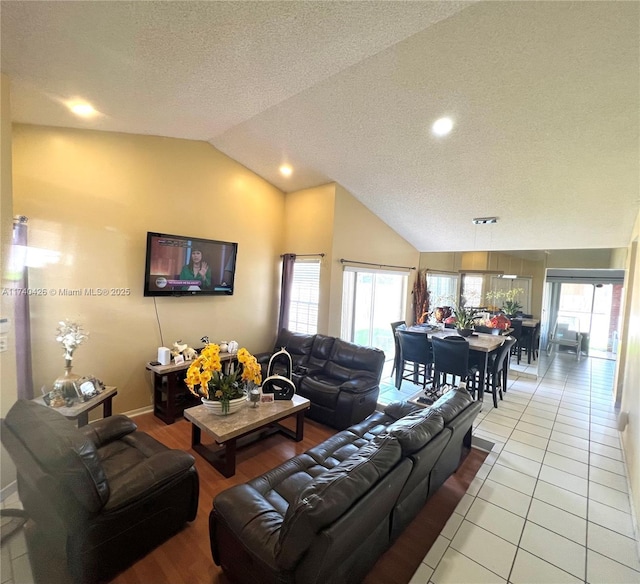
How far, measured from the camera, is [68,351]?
8.90ft

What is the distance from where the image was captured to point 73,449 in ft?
4.77

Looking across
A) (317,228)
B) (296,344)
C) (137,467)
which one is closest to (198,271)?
(296,344)

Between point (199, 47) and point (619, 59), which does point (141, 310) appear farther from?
point (619, 59)

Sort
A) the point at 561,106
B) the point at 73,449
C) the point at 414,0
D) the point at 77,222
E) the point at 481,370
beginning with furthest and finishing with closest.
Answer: the point at 481,370
the point at 77,222
the point at 561,106
the point at 414,0
the point at 73,449

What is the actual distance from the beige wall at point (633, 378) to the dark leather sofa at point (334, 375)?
2193 millimetres

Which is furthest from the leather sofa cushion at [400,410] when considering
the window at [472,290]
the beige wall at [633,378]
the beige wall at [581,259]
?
the window at [472,290]

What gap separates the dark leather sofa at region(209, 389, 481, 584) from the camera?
1170mm

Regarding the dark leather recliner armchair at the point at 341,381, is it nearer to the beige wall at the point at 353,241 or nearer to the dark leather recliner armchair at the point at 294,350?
the dark leather recliner armchair at the point at 294,350

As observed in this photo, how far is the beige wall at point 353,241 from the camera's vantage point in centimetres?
440

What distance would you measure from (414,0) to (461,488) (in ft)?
11.5

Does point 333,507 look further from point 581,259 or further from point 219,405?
point 581,259

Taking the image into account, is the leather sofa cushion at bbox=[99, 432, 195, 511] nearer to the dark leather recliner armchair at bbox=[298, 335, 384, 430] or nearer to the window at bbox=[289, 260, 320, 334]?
the dark leather recliner armchair at bbox=[298, 335, 384, 430]

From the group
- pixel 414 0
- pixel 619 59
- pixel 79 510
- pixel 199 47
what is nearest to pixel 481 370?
pixel 619 59

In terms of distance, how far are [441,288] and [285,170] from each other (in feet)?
16.5
